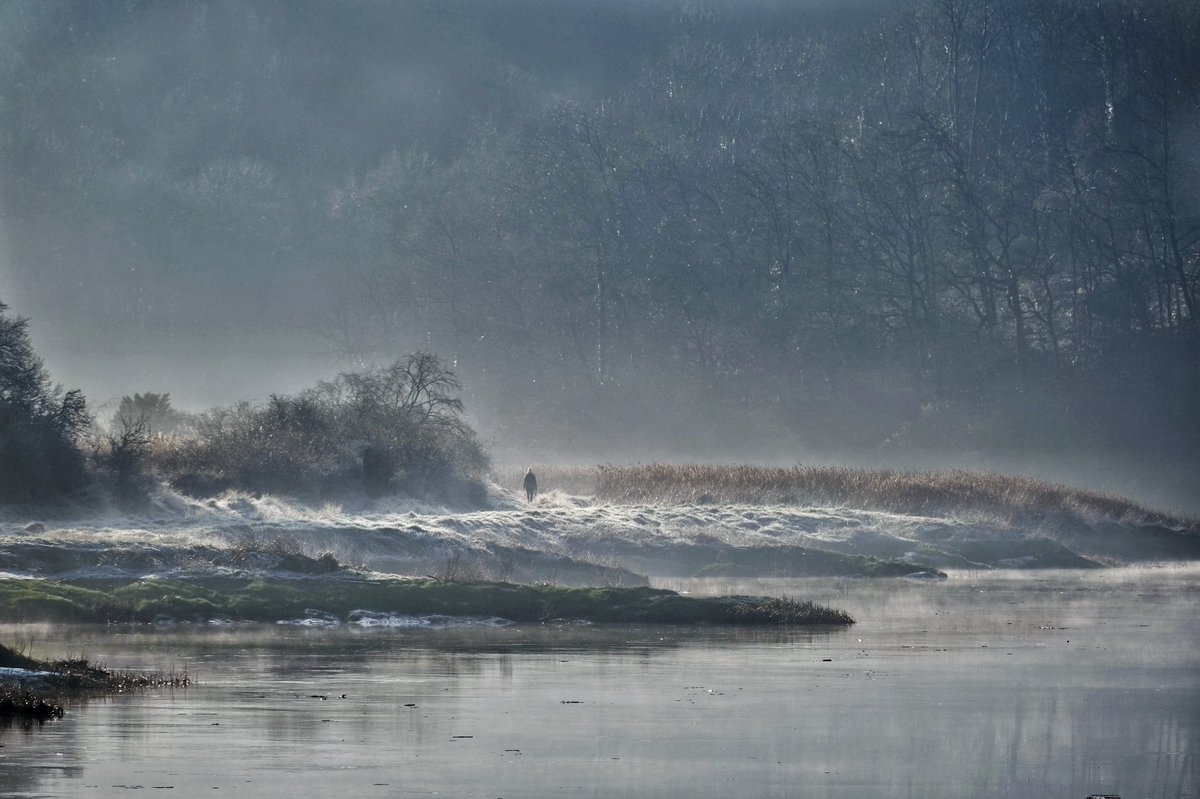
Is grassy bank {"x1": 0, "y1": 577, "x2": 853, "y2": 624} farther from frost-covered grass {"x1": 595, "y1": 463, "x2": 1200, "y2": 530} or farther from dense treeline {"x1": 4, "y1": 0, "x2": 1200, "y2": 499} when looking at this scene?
dense treeline {"x1": 4, "y1": 0, "x2": 1200, "y2": 499}

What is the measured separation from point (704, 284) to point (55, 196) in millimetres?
75655

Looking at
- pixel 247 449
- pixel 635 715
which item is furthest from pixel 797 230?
pixel 635 715

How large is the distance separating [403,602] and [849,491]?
3174cm

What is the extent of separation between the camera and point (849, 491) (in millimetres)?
65312

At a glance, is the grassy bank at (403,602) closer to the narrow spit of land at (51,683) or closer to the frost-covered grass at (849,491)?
the narrow spit of land at (51,683)

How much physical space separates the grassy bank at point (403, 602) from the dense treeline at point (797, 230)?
8254 centimetres

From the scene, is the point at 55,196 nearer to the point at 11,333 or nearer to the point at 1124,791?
the point at 11,333

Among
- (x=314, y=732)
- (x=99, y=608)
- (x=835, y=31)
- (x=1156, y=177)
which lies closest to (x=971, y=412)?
(x=1156, y=177)

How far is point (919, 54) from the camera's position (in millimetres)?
→ 146000

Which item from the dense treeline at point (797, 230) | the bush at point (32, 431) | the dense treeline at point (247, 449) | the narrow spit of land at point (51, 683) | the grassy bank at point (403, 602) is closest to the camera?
the narrow spit of land at point (51, 683)

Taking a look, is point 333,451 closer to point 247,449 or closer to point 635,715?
point 247,449

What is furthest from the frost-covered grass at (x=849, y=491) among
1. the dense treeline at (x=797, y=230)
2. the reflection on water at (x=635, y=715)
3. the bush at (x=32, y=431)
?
the dense treeline at (x=797, y=230)

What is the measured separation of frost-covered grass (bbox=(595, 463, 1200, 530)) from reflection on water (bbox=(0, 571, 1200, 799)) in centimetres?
2876

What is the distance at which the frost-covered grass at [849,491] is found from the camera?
64188mm
